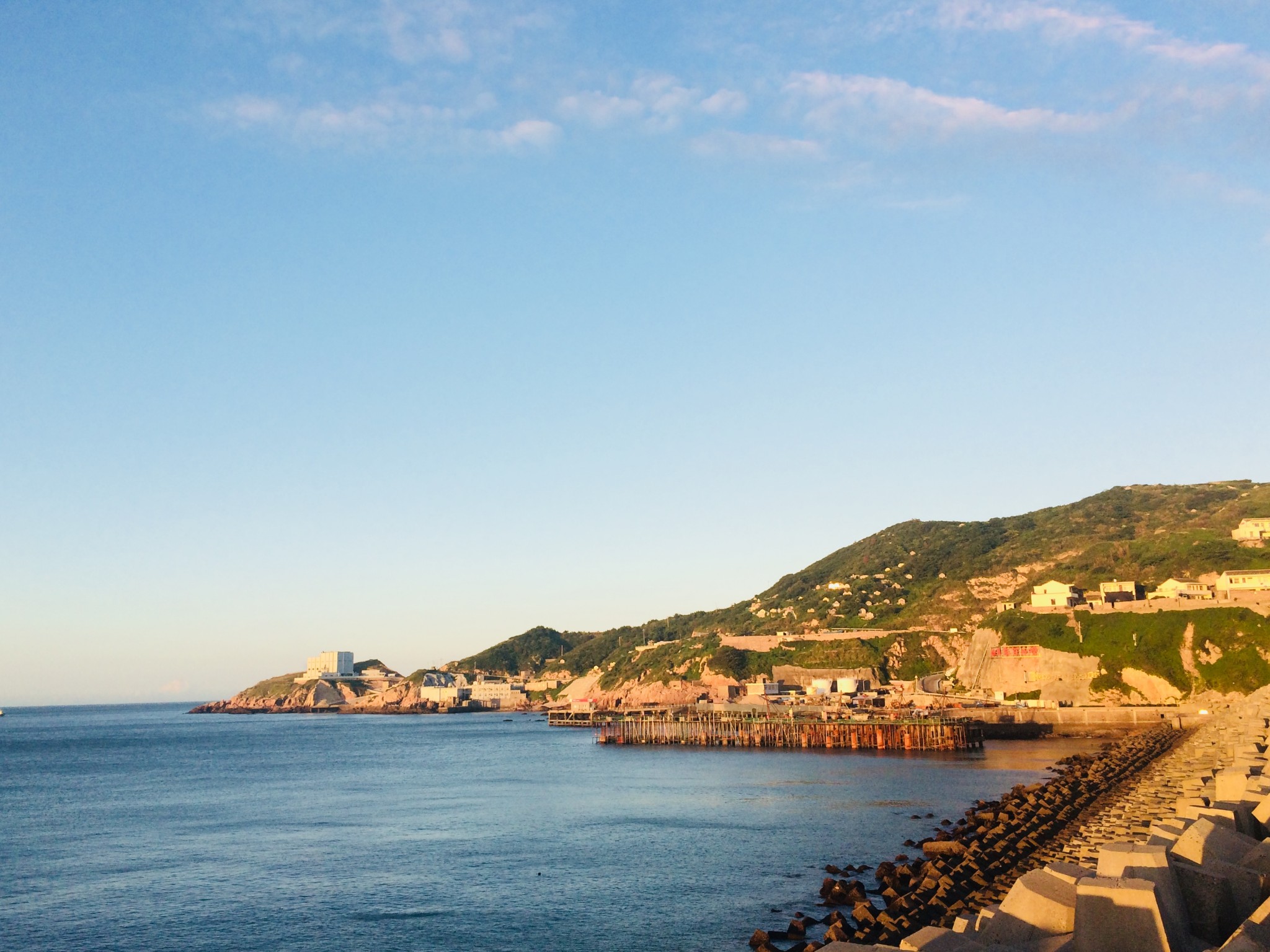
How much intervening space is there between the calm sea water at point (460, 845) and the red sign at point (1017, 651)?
20033 mm

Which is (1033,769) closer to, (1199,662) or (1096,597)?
(1199,662)

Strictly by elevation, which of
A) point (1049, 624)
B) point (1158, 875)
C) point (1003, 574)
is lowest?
point (1158, 875)

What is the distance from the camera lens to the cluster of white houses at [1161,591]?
104 meters

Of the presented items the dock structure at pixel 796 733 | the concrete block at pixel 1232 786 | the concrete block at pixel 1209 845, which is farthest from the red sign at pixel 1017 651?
the concrete block at pixel 1209 845

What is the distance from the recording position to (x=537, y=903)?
3575 cm

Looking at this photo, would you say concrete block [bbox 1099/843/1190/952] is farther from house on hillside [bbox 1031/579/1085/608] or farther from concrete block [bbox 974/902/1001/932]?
house on hillside [bbox 1031/579/1085/608]

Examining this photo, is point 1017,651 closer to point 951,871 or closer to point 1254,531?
point 1254,531

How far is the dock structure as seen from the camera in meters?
90.8

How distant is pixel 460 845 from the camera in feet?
158

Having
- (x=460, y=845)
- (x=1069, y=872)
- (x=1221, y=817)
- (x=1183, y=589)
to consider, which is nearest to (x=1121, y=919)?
(x=1069, y=872)

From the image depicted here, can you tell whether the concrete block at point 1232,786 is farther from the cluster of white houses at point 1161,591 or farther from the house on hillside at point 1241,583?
the house on hillside at point 1241,583

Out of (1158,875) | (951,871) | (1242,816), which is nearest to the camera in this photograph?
(1158,875)

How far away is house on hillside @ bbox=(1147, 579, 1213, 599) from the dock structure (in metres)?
36.3

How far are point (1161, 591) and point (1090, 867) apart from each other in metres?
117
